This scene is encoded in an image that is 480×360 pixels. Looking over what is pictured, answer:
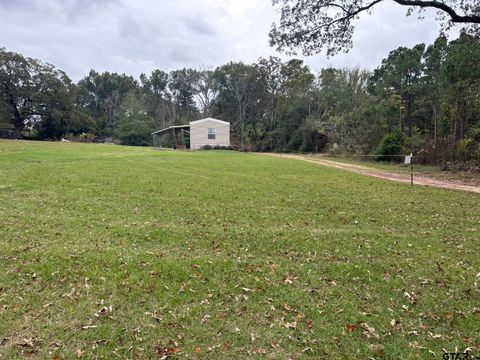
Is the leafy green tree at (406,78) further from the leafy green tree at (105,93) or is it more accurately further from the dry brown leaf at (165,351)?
the leafy green tree at (105,93)

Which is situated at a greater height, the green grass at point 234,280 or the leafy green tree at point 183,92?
the leafy green tree at point 183,92

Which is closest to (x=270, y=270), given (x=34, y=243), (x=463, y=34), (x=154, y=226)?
(x=154, y=226)

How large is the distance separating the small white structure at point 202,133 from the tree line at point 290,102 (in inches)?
128

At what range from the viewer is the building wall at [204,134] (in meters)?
38.5

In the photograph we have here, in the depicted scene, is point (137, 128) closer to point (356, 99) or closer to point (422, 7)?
point (356, 99)

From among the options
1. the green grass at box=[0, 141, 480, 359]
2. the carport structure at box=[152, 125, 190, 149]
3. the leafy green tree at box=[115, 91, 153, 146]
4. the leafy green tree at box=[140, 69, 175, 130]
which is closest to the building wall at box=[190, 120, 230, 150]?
the carport structure at box=[152, 125, 190, 149]

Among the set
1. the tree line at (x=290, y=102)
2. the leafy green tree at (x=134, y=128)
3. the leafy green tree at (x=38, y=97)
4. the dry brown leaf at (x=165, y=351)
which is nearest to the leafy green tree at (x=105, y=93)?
the tree line at (x=290, y=102)

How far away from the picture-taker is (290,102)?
145ft

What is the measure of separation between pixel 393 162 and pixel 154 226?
1993 centimetres

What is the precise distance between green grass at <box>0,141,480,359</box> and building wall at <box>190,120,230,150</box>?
3161 cm

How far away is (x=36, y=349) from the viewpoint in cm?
258

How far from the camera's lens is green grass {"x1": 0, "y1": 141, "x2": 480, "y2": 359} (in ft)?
9.02

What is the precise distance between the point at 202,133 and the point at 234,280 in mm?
35942

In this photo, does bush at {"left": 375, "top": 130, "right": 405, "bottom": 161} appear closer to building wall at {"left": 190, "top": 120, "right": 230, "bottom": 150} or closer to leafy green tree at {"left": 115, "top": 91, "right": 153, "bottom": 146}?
building wall at {"left": 190, "top": 120, "right": 230, "bottom": 150}
